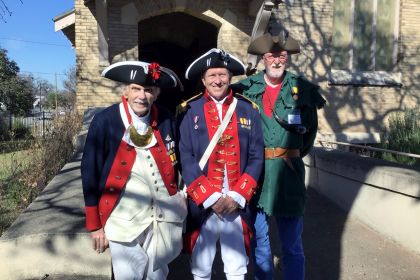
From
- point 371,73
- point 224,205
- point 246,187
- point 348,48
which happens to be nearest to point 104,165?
point 224,205

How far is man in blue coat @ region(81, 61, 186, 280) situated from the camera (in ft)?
8.45

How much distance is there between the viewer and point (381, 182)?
486 centimetres

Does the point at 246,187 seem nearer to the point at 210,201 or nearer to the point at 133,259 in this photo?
the point at 210,201

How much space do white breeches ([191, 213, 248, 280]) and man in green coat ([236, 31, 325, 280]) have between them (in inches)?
10.6

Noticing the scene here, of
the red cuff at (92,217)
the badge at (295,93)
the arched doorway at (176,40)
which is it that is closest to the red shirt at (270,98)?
the badge at (295,93)

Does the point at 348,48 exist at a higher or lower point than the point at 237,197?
higher

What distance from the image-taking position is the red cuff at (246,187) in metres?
2.83

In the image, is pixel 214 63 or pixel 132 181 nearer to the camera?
pixel 132 181

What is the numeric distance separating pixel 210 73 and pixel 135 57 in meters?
7.33

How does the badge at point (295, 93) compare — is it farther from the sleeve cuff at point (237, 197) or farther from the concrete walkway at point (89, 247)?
the concrete walkway at point (89, 247)

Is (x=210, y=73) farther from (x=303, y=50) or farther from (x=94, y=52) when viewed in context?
(x=303, y=50)

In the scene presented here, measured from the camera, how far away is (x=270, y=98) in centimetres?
320

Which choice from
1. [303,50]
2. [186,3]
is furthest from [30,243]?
[303,50]

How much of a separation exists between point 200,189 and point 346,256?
243 cm
